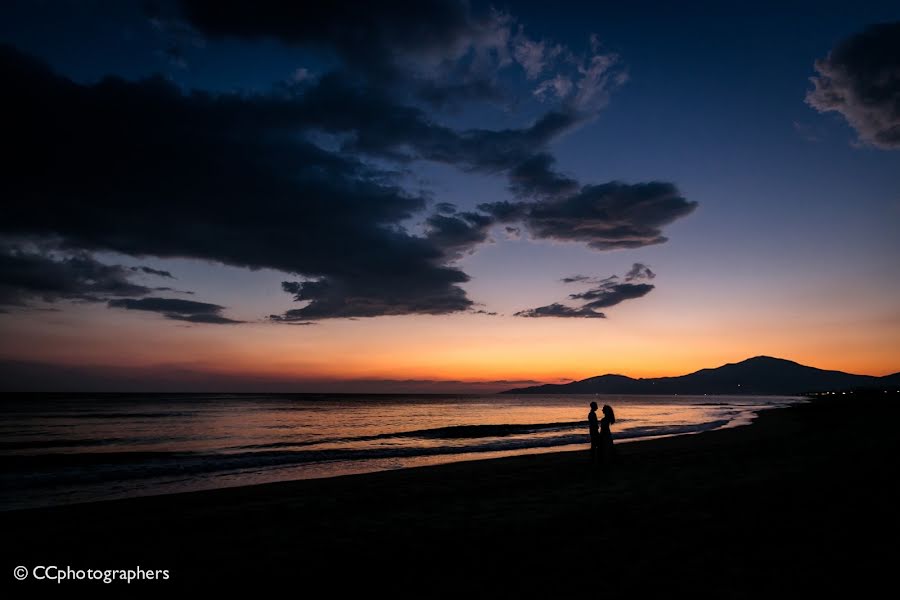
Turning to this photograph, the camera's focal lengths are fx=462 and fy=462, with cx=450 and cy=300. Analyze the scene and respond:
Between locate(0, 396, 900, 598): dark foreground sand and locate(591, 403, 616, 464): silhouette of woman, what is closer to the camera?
locate(0, 396, 900, 598): dark foreground sand

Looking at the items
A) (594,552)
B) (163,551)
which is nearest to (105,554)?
(163,551)

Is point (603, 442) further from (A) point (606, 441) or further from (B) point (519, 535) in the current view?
(B) point (519, 535)

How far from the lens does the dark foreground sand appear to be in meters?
6.10

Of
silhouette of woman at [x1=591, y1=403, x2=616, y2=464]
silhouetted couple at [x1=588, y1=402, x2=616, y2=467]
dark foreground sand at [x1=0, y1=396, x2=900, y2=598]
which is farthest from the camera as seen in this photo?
silhouetted couple at [x1=588, y1=402, x2=616, y2=467]

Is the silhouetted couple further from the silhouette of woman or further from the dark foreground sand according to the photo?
the dark foreground sand

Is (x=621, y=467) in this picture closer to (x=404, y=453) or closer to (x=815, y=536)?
(x=815, y=536)

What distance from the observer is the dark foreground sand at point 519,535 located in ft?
20.0

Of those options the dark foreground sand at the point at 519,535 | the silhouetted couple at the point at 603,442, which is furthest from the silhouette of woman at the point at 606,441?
the dark foreground sand at the point at 519,535

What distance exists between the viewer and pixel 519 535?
8375 mm

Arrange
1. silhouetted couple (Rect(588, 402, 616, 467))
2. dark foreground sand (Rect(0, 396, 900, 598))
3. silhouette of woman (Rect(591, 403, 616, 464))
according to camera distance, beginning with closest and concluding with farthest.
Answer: dark foreground sand (Rect(0, 396, 900, 598)), silhouette of woman (Rect(591, 403, 616, 464)), silhouetted couple (Rect(588, 402, 616, 467))

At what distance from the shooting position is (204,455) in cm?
2727

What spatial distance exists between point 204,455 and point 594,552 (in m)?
26.7

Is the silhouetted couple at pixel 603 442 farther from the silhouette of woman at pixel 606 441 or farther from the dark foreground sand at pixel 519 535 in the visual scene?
the dark foreground sand at pixel 519 535

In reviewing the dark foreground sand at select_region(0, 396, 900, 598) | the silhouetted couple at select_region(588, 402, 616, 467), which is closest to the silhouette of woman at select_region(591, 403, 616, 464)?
the silhouetted couple at select_region(588, 402, 616, 467)
